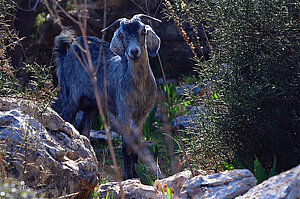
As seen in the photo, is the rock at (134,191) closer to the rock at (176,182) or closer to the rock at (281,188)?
the rock at (176,182)

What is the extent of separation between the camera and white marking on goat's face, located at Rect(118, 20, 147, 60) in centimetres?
445

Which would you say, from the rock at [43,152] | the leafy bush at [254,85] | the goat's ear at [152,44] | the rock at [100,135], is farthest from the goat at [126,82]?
the rock at [43,152]

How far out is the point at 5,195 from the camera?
6.77 ft

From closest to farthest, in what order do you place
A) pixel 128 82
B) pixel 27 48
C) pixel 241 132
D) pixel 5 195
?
pixel 5 195 → pixel 241 132 → pixel 128 82 → pixel 27 48

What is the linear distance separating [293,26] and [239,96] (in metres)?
0.71

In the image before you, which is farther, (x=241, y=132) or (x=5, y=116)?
(x=241, y=132)

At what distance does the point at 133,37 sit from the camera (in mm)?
4562

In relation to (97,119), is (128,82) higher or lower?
Result: higher

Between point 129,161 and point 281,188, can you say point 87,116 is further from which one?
point 281,188

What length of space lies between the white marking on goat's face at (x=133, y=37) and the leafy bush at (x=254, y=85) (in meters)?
0.77

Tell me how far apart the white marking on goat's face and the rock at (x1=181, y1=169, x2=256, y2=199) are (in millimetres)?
1802

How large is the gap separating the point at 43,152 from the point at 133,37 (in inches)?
72.7

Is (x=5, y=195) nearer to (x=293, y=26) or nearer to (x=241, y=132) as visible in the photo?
(x=241, y=132)

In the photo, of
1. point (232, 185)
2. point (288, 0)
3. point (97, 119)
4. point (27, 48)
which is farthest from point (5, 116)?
point (27, 48)
